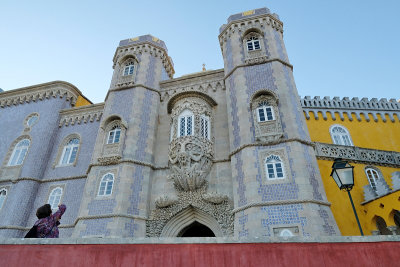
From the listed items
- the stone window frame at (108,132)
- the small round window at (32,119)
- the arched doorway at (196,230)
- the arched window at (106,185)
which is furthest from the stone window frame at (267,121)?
the small round window at (32,119)

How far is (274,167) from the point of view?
504 inches

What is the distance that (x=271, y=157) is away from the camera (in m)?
13.1

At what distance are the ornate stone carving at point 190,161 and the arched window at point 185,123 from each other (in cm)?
54

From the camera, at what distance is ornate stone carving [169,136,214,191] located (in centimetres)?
1402

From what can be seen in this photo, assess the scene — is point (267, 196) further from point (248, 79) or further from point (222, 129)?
point (248, 79)

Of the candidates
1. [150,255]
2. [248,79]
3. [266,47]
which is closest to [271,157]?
[248,79]

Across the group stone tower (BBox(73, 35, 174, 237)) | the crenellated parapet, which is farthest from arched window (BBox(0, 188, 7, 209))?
the crenellated parapet

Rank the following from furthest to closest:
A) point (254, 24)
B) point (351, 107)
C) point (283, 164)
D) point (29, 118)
Result: point (29, 118) → point (351, 107) → point (254, 24) → point (283, 164)

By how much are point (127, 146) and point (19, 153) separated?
910 cm

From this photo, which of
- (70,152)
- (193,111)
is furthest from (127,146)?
(70,152)

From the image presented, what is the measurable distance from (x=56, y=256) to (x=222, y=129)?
11100 mm

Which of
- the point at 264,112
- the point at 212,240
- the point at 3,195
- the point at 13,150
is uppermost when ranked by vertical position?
the point at 13,150

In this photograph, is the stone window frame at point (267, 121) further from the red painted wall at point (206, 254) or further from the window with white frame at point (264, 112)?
the red painted wall at point (206, 254)

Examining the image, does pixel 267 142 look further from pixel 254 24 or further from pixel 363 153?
pixel 254 24
